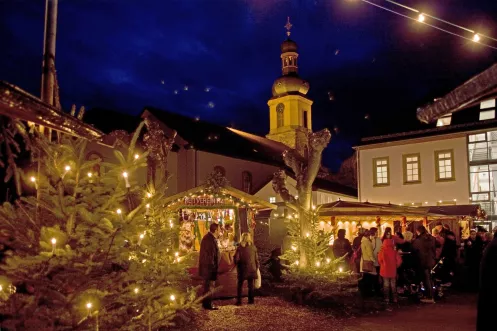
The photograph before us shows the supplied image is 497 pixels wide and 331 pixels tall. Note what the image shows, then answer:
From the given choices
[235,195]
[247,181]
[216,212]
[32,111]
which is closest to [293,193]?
[247,181]

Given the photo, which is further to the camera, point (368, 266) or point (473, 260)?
point (473, 260)

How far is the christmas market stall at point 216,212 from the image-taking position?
17656 mm

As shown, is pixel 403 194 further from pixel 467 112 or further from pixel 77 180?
pixel 77 180

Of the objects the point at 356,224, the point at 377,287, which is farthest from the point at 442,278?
the point at 356,224

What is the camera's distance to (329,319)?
11.5m

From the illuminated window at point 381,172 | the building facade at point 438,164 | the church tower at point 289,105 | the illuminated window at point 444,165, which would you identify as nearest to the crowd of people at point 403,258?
the building facade at point 438,164

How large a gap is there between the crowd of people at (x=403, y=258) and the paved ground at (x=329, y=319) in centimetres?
92

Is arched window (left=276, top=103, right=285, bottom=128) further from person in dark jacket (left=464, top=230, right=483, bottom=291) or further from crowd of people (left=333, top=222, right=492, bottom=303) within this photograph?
person in dark jacket (left=464, top=230, right=483, bottom=291)

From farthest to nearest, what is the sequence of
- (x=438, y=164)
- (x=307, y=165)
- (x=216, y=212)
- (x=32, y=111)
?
(x=438, y=164)
(x=216, y=212)
(x=307, y=165)
(x=32, y=111)

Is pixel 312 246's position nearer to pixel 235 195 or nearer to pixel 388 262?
pixel 388 262

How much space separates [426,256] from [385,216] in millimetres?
5868

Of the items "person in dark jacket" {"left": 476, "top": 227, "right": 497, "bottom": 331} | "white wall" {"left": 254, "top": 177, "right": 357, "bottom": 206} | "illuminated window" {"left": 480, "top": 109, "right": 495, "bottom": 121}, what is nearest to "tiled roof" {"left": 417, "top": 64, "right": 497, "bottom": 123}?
"person in dark jacket" {"left": 476, "top": 227, "right": 497, "bottom": 331}

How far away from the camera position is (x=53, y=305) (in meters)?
5.14

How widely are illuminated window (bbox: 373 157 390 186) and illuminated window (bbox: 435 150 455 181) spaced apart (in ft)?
9.71
